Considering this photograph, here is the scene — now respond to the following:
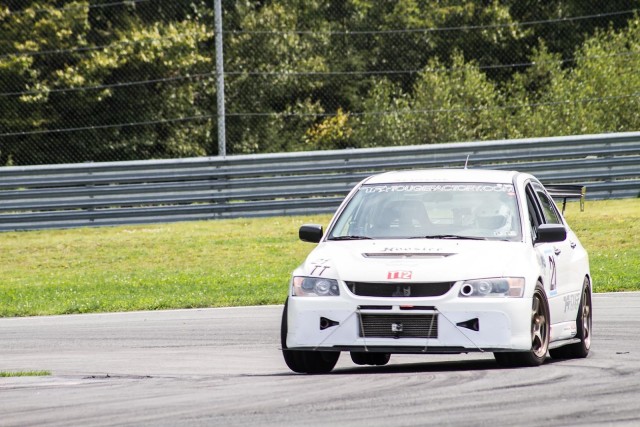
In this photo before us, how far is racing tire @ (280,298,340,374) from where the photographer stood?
959 centimetres

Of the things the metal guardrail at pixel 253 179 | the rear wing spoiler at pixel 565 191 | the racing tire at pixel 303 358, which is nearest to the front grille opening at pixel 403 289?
the racing tire at pixel 303 358

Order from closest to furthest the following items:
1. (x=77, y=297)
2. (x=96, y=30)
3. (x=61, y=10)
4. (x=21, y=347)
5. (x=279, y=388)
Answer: (x=279, y=388), (x=21, y=347), (x=77, y=297), (x=61, y=10), (x=96, y=30)

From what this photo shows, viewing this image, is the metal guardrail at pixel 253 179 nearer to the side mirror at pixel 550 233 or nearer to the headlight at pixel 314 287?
the side mirror at pixel 550 233

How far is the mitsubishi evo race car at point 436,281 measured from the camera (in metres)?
9.09

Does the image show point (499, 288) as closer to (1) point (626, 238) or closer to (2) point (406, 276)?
(2) point (406, 276)

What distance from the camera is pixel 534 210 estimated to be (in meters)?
10.7

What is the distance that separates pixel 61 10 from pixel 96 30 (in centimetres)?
240

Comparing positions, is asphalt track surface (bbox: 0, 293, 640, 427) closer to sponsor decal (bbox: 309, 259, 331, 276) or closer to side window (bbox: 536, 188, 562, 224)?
sponsor decal (bbox: 309, 259, 331, 276)

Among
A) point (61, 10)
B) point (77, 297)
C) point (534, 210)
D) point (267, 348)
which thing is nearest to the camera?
point (534, 210)

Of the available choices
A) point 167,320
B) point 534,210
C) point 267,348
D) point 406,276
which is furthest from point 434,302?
point 167,320

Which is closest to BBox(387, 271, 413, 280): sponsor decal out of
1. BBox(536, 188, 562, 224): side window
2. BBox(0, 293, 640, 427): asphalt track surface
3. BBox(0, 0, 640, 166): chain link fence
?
BBox(0, 293, 640, 427): asphalt track surface

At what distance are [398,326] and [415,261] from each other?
459mm

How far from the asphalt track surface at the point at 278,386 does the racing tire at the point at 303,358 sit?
0.11 meters

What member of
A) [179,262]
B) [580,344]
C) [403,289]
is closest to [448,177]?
[580,344]
